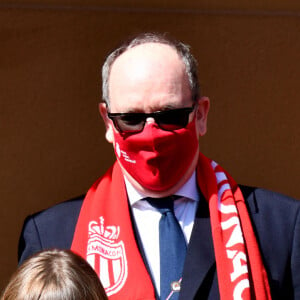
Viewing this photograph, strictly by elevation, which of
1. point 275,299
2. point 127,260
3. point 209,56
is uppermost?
point 209,56

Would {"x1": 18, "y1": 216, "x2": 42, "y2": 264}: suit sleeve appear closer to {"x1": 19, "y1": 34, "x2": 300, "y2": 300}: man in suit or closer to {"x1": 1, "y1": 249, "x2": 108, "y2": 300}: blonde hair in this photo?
{"x1": 19, "y1": 34, "x2": 300, "y2": 300}: man in suit

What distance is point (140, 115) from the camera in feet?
8.92

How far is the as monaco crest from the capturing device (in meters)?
2.78

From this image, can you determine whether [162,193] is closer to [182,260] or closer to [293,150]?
[182,260]

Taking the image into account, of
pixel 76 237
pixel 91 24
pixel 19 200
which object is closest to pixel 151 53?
pixel 76 237

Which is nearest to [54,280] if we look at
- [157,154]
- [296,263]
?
[157,154]

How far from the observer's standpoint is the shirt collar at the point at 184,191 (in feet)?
9.33

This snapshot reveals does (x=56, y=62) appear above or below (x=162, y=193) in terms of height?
above

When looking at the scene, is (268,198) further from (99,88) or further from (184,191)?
(99,88)

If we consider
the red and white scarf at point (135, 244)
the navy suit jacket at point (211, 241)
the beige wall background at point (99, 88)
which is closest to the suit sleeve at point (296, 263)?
the navy suit jacket at point (211, 241)

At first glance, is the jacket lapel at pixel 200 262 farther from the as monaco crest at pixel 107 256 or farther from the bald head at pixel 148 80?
the bald head at pixel 148 80

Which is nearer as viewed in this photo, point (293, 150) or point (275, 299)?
point (275, 299)

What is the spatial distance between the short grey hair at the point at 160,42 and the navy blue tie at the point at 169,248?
0.40 m

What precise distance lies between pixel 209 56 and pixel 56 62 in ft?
2.62
